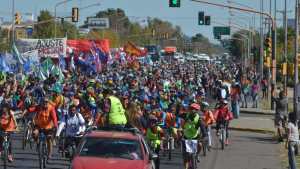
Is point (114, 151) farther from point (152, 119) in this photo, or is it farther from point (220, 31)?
point (220, 31)

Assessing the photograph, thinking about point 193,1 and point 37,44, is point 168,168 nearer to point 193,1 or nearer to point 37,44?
point 193,1

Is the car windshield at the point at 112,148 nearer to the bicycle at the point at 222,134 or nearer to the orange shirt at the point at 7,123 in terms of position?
the orange shirt at the point at 7,123

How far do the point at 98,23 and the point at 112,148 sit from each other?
14287 centimetres

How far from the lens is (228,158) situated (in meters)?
24.0

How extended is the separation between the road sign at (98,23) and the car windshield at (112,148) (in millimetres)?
133660

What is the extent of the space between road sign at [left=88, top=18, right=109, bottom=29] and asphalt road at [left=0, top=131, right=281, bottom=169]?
121 m

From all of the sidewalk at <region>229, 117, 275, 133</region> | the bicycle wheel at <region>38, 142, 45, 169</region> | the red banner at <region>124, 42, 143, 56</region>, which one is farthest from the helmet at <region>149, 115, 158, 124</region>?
the red banner at <region>124, 42, 143, 56</region>

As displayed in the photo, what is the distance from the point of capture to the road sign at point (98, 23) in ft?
500

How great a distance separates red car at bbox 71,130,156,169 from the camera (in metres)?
14.4

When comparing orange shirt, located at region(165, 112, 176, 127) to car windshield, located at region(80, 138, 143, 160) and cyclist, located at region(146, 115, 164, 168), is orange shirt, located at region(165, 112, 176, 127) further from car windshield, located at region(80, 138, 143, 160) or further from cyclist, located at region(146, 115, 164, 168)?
car windshield, located at region(80, 138, 143, 160)

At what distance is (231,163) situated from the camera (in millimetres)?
22812

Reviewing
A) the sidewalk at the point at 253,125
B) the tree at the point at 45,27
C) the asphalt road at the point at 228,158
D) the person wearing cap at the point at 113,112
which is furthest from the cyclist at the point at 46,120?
the tree at the point at 45,27

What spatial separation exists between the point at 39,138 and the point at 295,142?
6667 mm

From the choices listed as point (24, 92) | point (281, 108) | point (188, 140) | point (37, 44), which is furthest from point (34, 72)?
point (188, 140)
